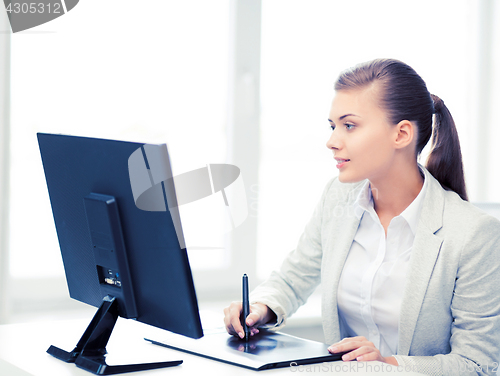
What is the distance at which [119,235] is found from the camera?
100 cm

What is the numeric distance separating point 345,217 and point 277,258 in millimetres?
1217

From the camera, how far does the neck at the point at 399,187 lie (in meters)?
1.52

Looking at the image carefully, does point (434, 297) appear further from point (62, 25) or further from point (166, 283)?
point (62, 25)

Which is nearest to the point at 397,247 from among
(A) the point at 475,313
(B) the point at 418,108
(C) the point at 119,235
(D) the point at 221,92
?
(A) the point at 475,313

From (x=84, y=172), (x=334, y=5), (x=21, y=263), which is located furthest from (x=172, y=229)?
(x=334, y=5)

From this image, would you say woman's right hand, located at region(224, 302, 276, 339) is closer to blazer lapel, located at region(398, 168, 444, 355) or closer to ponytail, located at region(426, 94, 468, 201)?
blazer lapel, located at region(398, 168, 444, 355)

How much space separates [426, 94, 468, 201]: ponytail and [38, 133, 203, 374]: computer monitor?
0.96 meters

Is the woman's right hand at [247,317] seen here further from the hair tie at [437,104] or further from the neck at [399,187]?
the hair tie at [437,104]

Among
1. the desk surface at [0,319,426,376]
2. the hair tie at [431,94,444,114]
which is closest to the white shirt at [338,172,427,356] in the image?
the hair tie at [431,94,444,114]

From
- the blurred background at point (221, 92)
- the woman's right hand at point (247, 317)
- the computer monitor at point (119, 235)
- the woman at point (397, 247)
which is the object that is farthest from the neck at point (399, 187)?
the blurred background at point (221, 92)

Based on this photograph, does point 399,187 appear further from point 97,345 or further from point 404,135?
point 97,345

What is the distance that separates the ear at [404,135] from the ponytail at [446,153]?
14 cm

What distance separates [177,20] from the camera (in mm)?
2486

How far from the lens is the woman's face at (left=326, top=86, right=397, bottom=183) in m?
1.43
